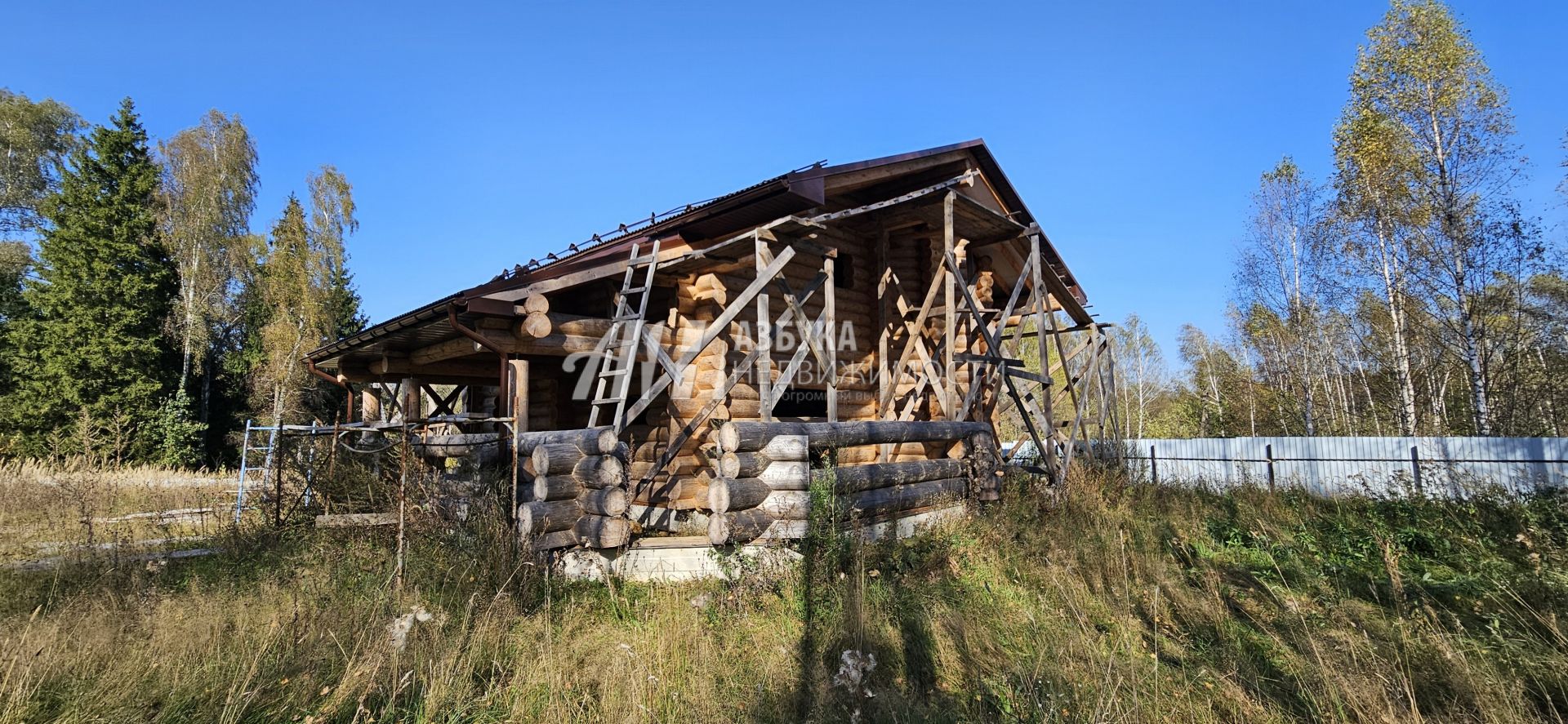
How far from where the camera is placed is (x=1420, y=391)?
69.7 feet

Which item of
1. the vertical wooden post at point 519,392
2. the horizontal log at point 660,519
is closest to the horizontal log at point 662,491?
the horizontal log at point 660,519

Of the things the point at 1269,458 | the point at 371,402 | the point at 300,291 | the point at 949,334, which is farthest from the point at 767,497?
the point at 300,291

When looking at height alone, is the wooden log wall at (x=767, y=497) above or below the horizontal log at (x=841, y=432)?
below

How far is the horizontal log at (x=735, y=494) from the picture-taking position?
5.76 metres

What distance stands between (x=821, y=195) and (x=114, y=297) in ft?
77.6

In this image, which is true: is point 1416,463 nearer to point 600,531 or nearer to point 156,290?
point 600,531

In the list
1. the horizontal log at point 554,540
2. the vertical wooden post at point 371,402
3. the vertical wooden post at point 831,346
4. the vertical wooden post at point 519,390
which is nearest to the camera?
the horizontal log at point 554,540

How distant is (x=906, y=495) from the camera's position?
24.2 feet

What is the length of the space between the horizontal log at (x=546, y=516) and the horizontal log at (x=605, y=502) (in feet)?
0.28

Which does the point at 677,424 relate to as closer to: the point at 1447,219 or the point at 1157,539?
the point at 1157,539

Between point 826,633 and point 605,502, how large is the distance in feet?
7.43

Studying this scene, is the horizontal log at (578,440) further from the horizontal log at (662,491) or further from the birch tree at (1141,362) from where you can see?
the birch tree at (1141,362)

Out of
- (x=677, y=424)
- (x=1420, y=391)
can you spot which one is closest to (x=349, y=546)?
(x=677, y=424)

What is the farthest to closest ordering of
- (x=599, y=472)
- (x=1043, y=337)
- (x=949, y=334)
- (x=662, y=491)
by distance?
1. (x=1043, y=337)
2. (x=949, y=334)
3. (x=662, y=491)
4. (x=599, y=472)
